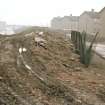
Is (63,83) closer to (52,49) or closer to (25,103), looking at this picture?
(25,103)

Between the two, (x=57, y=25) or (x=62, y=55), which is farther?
(x=57, y=25)

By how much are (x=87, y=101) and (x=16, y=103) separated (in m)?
2.12

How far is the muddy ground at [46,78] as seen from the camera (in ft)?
26.0

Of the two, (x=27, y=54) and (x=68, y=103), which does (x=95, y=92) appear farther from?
(x=27, y=54)

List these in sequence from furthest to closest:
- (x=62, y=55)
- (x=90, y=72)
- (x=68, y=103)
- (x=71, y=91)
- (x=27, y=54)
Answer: (x=62, y=55), (x=27, y=54), (x=90, y=72), (x=71, y=91), (x=68, y=103)

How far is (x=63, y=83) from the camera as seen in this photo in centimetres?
935

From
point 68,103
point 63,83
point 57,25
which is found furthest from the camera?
point 57,25

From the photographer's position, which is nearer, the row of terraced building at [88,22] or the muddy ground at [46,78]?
the muddy ground at [46,78]

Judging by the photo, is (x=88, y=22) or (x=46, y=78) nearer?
(x=46, y=78)

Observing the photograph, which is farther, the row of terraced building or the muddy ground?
the row of terraced building

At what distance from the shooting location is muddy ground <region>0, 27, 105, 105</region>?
7.93 m

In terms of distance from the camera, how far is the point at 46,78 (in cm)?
965

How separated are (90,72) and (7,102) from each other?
526cm

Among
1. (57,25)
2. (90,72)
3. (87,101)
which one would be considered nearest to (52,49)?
(90,72)
